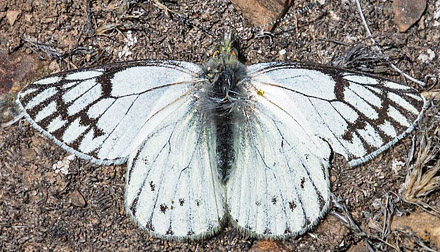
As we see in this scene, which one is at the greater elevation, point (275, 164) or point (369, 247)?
point (275, 164)

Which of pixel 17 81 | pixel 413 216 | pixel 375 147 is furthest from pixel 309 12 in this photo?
pixel 17 81

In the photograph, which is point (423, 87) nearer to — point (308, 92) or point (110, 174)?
point (308, 92)

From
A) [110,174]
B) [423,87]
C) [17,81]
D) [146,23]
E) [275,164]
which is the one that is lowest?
[110,174]

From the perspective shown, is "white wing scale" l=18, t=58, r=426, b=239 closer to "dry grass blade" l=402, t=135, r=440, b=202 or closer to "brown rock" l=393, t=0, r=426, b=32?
"dry grass blade" l=402, t=135, r=440, b=202

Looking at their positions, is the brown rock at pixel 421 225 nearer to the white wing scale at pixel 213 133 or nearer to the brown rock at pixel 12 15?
the white wing scale at pixel 213 133

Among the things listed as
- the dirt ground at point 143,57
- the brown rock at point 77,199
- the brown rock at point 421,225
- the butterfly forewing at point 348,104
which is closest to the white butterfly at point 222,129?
the butterfly forewing at point 348,104

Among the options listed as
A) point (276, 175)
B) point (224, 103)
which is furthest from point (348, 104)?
point (224, 103)
